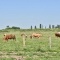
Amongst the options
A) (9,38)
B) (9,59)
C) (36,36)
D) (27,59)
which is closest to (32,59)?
(27,59)

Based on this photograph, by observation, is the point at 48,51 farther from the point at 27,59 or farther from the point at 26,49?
the point at 27,59

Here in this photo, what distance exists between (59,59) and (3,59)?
10.3 ft

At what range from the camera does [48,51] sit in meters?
22.2

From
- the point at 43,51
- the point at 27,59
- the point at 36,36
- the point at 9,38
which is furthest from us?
the point at 36,36

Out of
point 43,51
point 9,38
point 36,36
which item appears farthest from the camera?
point 36,36

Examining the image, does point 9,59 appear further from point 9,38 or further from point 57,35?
point 57,35

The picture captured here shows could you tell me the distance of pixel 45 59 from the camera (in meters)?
16.8

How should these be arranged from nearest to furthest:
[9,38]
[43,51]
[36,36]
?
1. [43,51]
2. [9,38]
3. [36,36]

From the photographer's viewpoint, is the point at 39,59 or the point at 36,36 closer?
the point at 39,59

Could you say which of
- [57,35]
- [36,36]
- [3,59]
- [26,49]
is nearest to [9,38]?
[36,36]

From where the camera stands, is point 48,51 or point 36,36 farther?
point 36,36

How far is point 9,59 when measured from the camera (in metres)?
16.8

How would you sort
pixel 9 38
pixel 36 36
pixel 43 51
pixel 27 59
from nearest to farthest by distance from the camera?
pixel 27 59, pixel 43 51, pixel 9 38, pixel 36 36

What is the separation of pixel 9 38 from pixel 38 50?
19.8 m
